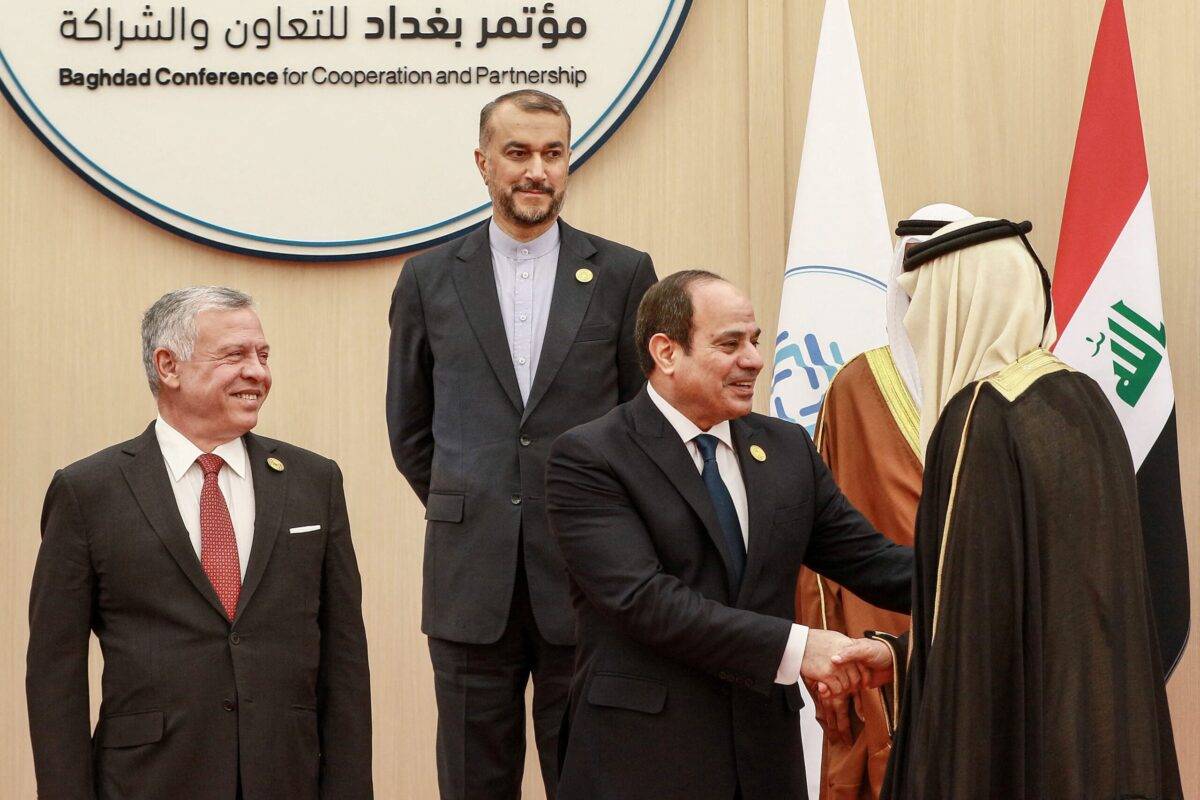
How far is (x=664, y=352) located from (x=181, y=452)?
2.74ft

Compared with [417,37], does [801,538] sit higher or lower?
lower

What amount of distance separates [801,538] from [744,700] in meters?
0.29

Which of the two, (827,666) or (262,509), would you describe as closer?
(827,666)

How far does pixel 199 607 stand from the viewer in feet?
8.32

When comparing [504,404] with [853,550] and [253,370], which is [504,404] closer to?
[253,370]

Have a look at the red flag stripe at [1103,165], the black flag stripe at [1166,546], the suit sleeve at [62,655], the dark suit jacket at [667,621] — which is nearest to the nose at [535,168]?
the dark suit jacket at [667,621]

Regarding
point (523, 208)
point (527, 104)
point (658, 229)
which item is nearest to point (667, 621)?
point (523, 208)

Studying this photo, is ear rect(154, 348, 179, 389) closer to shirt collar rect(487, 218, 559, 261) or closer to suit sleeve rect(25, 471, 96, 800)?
suit sleeve rect(25, 471, 96, 800)

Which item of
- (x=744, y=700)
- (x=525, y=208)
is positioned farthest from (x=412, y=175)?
(x=744, y=700)

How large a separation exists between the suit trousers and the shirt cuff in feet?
2.80

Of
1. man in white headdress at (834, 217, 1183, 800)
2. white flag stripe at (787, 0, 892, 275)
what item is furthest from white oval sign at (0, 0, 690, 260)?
man in white headdress at (834, 217, 1183, 800)

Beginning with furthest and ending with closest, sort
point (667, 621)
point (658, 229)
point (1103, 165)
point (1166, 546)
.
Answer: point (658, 229)
point (1103, 165)
point (1166, 546)
point (667, 621)

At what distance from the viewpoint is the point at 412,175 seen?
4.30m

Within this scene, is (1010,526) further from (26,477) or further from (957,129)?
(26,477)
